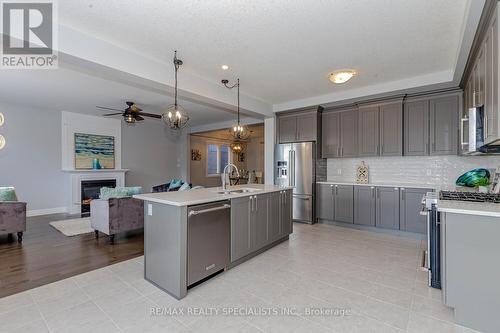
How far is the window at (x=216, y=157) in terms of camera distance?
10102mm

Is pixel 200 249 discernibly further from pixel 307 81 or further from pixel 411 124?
pixel 411 124

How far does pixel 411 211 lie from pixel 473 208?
2588 mm

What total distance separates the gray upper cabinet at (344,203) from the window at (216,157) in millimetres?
6059

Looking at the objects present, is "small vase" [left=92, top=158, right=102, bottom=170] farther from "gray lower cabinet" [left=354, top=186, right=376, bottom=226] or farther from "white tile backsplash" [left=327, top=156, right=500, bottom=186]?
"gray lower cabinet" [left=354, top=186, right=376, bottom=226]

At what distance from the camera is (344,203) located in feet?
16.3

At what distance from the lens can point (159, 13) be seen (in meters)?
2.32

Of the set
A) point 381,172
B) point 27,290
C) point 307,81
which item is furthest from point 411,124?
point 27,290

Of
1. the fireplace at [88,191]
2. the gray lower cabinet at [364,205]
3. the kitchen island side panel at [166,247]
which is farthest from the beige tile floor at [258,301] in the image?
the fireplace at [88,191]

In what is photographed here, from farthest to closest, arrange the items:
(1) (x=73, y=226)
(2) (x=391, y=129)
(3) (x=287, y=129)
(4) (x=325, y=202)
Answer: (3) (x=287, y=129) < (4) (x=325, y=202) < (1) (x=73, y=226) < (2) (x=391, y=129)

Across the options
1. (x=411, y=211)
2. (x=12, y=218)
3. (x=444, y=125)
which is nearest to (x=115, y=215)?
(x=12, y=218)

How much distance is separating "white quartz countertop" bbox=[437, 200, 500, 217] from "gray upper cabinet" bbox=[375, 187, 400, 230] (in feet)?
7.72

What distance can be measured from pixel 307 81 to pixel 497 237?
3256 mm

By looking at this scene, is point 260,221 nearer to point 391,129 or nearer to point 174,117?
point 174,117

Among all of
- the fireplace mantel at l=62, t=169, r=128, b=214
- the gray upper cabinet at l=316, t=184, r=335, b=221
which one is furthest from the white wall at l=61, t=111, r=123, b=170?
the gray upper cabinet at l=316, t=184, r=335, b=221
